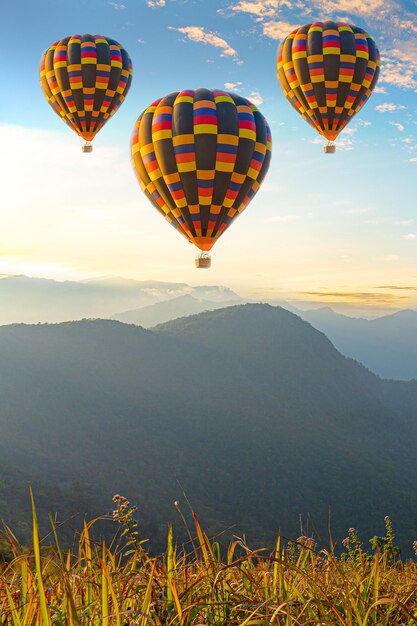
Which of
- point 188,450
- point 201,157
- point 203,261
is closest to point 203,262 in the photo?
point 203,261

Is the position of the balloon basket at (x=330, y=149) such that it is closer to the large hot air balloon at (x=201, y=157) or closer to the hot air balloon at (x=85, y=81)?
the large hot air balloon at (x=201, y=157)

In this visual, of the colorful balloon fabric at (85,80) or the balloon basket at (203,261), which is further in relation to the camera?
the colorful balloon fabric at (85,80)

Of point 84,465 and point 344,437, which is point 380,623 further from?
point 344,437

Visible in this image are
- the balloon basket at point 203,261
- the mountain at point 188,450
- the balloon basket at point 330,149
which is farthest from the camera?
the mountain at point 188,450

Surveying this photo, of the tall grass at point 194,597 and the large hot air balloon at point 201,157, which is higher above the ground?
the large hot air balloon at point 201,157

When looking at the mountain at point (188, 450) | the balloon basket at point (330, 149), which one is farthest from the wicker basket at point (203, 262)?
the mountain at point (188, 450)

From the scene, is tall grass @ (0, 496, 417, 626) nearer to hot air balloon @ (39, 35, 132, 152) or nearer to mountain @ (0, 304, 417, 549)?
hot air balloon @ (39, 35, 132, 152)
